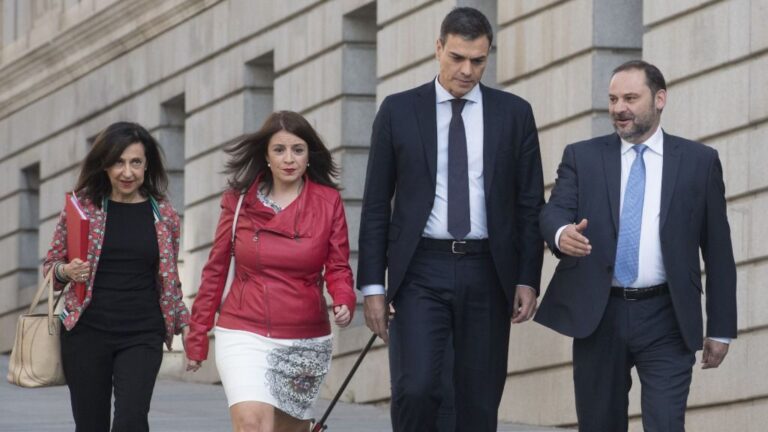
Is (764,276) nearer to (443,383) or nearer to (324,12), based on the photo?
(443,383)

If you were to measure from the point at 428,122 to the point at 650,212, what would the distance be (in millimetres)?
→ 1092

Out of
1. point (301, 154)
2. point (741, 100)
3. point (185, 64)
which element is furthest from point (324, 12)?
point (301, 154)

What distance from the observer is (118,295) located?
33.5 feet

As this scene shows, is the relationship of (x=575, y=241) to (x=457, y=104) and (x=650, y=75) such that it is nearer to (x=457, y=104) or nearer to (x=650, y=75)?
(x=650, y=75)

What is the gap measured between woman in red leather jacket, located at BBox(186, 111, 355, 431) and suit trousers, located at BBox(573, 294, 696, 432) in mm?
1268

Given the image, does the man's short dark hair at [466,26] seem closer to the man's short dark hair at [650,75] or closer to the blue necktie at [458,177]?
the blue necktie at [458,177]

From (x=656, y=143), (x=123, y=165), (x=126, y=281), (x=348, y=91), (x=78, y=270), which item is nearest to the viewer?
(x=656, y=143)

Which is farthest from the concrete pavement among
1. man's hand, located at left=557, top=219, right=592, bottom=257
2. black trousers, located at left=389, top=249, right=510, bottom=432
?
man's hand, located at left=557, top=219, right=592, bottom=257

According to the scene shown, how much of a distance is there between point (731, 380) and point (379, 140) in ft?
17.8

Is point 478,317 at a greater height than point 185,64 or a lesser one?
lesser

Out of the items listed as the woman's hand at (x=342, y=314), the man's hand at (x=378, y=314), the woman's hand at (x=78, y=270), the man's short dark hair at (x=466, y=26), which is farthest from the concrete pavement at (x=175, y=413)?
the man's short dark hair at (x=466, y=26)

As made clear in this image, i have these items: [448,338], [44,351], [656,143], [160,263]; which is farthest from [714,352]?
[44,351]

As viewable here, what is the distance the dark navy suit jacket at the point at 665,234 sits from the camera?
29.1ft

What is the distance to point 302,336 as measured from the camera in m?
9.73
